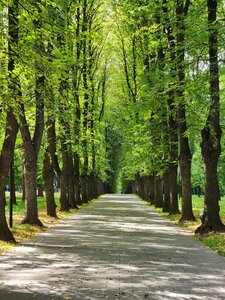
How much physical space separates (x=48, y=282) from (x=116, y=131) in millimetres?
59094

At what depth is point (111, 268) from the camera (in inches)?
340

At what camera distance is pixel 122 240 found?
13016 millimetres

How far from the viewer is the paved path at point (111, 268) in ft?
22.0

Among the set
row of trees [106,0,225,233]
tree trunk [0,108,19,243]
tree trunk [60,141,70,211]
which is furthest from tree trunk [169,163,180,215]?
tree trunk [0,108,19,243]

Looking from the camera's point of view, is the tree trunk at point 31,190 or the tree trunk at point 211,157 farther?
the tree trunk at point 31,190

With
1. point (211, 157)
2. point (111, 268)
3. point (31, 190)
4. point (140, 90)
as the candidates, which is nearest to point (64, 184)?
point (140, 90)

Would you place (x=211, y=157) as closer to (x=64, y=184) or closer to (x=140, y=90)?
(x=140, y=90)

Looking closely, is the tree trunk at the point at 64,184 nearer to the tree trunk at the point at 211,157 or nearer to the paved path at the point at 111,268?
the paved path at the point at 111,268

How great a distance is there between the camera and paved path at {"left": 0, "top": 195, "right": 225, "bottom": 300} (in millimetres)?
6711

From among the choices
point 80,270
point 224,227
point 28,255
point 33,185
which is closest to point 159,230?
point 224,227

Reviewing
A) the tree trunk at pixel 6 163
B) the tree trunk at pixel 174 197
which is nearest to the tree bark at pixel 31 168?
the tree trunk at pixel 6 163

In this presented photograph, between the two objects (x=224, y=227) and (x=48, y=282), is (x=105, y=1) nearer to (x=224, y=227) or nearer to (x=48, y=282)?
(x=224, y=227)

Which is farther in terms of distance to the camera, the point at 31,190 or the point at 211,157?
the point at 31,190

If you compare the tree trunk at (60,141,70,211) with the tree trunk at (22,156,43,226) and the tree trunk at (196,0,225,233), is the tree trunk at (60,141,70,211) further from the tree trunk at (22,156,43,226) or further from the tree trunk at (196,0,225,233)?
the tree trunk at (196,0,225,233)
